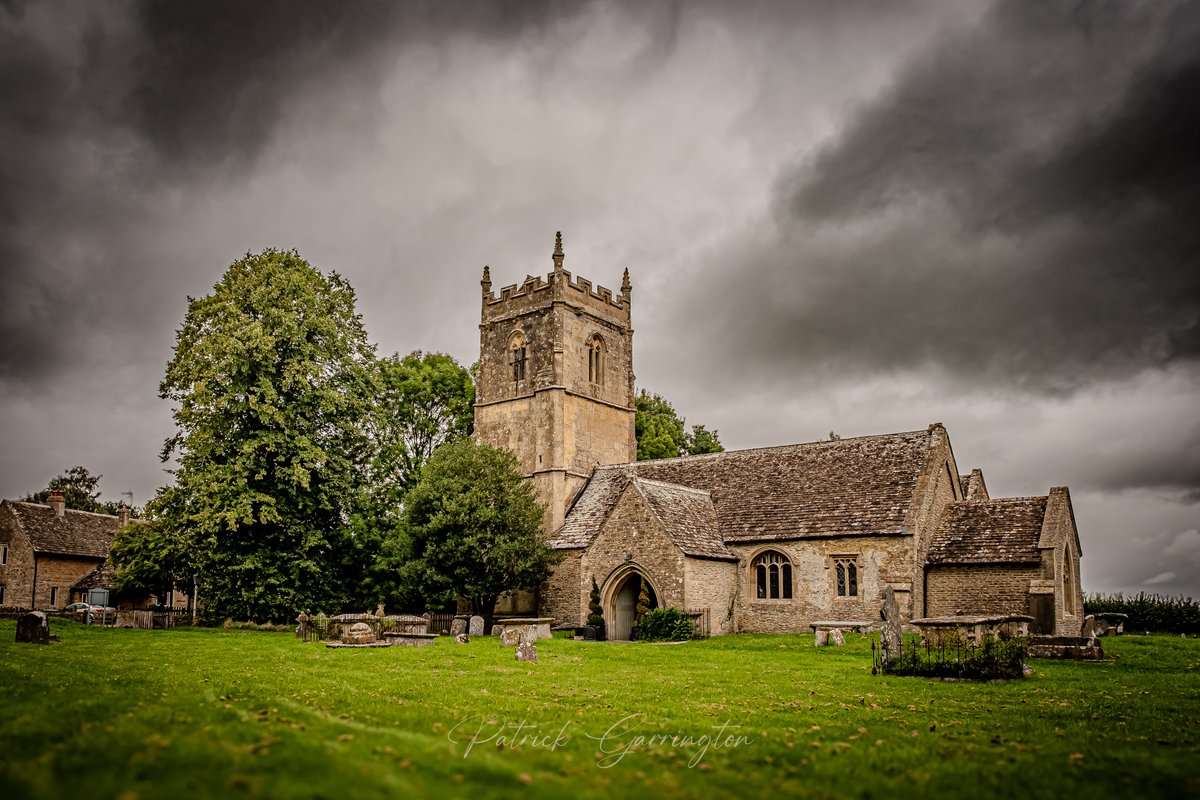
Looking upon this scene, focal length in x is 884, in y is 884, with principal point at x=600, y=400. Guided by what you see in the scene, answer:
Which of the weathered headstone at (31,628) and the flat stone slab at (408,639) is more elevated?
the weathered headstone at (31,628)

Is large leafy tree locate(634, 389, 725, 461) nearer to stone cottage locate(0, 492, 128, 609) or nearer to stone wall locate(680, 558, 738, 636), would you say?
stone wall locate(680, 558, 738, 636)

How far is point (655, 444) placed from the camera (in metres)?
56.8

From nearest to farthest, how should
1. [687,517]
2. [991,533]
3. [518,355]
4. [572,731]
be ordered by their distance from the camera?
[572,731], [991,533], [687,517], [518,355]

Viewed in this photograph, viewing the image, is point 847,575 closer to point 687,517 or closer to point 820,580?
point 820,580

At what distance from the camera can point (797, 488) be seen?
1425 inches

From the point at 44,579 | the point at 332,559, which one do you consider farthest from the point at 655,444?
the point at 44,579

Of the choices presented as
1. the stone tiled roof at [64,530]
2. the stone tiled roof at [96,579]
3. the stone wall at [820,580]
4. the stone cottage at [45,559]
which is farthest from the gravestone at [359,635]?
the stone tiled roof at [64,530]

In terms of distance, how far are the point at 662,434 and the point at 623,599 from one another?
23.6 meters

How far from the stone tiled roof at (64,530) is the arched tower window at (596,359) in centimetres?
3430

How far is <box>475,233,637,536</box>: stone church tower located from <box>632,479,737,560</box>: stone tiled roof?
7.78 metres

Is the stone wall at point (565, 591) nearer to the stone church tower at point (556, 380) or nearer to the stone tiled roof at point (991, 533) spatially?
the stone church tower at point (556, 380)

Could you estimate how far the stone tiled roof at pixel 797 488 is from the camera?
33000mm

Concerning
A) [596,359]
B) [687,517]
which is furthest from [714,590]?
[596,359]

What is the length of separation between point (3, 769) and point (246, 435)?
3043 centimetres
